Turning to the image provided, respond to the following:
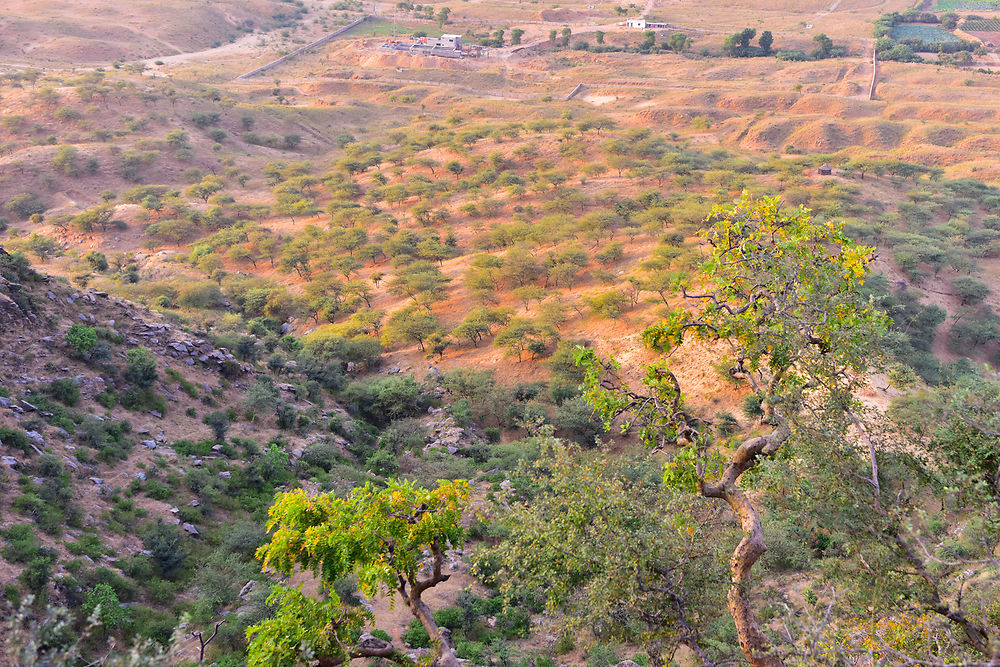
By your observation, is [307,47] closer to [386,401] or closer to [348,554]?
[386,401]

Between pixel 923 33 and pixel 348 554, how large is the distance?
111154mm

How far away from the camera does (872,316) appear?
6242mm

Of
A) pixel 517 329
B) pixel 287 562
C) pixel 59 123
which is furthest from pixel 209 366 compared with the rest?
pixel 59 123

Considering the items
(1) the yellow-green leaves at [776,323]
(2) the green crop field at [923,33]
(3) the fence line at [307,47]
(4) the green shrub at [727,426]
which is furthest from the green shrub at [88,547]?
(2) the green crop field at [923,33]

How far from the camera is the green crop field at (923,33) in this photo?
8206cm

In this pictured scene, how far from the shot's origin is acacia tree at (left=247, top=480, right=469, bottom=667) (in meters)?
5.71

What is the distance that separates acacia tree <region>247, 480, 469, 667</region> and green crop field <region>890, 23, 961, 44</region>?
334 ft

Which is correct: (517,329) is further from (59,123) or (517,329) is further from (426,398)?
(59,123)

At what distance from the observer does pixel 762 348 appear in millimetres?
6016

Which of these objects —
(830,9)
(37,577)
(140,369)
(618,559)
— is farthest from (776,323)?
(830,9)

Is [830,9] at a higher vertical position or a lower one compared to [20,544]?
higher

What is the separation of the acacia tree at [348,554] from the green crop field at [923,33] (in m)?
102

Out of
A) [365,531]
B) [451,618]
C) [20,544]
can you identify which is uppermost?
[365,531]

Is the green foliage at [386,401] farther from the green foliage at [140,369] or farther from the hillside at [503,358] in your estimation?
the green foliage at [140,369]
